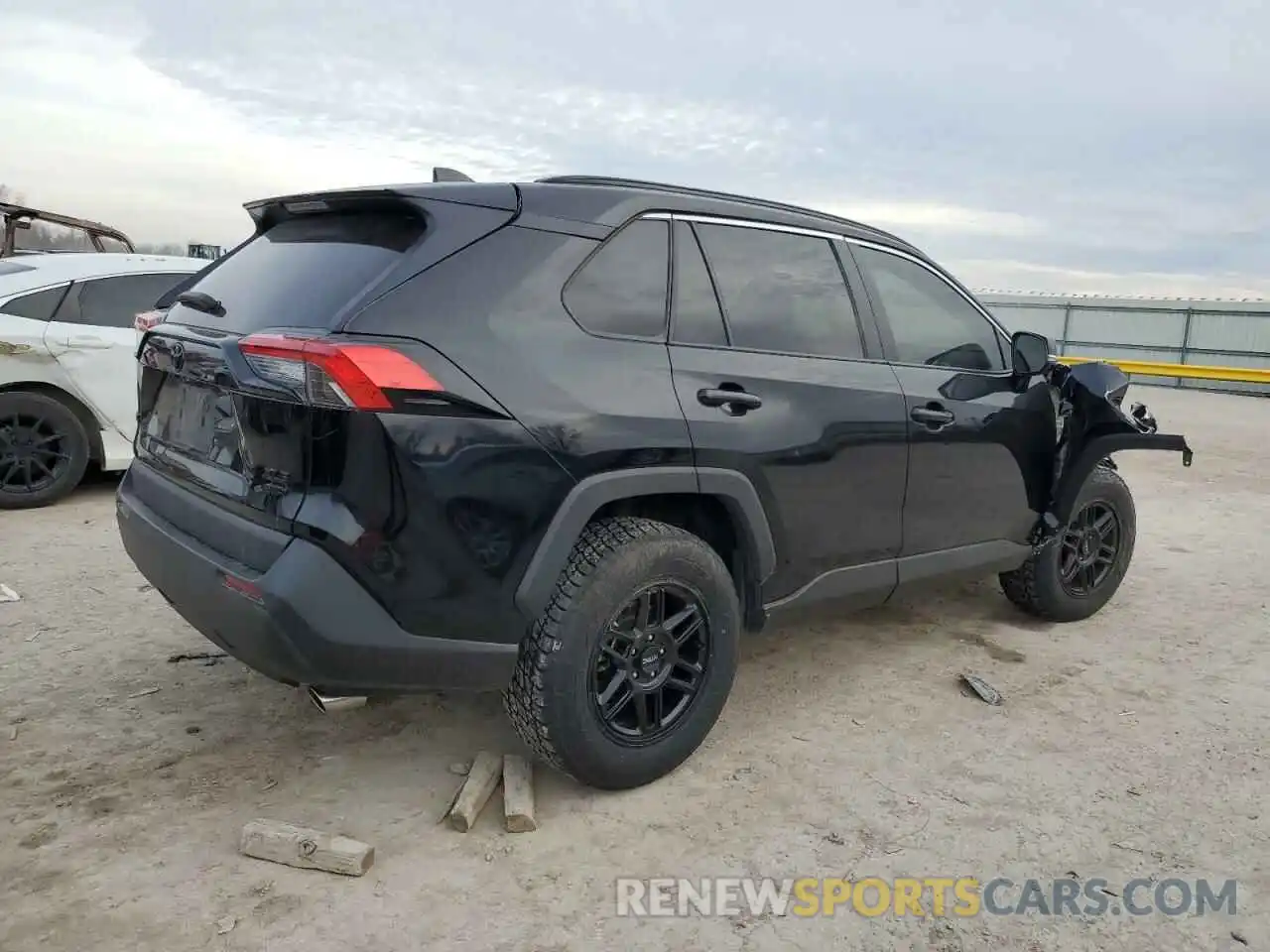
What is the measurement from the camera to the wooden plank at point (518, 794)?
8.68ft

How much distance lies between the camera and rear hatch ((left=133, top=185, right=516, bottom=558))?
2277mm

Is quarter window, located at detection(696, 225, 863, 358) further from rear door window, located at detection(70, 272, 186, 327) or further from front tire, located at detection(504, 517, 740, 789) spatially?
rear door window, located at detection(70, 272, 186, 327)

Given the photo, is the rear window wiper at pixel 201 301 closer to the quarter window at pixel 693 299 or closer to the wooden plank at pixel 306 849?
the quarter window at pixel 693 299

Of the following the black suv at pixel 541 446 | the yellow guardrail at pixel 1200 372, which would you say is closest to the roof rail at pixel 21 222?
the black suv at pixel 541 446

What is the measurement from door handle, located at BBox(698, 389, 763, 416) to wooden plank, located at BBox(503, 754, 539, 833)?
1.29 meters

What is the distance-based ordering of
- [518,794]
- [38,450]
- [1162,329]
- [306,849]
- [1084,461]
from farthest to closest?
[1162,329]
[38,450]
[1084,461]
[518,794]
[306,849]

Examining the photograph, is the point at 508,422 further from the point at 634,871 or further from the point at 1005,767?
the point at 1005,767

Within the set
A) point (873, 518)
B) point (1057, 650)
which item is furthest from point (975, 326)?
point (1057, 650)

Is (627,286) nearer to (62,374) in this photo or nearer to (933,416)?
(933,416)

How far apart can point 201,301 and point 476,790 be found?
174cm

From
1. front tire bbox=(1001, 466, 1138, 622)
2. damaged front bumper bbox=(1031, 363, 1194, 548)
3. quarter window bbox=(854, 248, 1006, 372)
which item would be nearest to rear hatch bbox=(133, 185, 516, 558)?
quarter window bbox=(854, 248, 1006, 372)

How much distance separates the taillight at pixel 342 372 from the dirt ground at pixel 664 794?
4.17 ft

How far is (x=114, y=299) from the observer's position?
631 centimetres

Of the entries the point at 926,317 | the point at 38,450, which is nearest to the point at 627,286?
the point at 926,317
